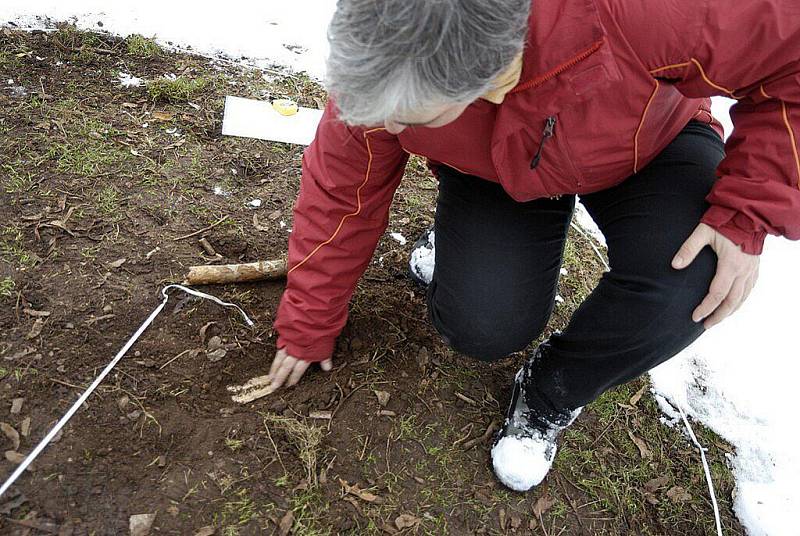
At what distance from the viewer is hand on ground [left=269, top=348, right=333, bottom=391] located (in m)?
1.91

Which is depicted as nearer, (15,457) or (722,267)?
(722,267)

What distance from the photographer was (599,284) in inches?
68.9

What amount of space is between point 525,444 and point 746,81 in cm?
112

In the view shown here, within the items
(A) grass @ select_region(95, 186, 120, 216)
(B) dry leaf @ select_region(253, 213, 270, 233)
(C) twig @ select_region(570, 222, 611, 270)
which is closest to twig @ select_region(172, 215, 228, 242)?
(B) dry leaf @ select_region(253, 213, 270, 233)

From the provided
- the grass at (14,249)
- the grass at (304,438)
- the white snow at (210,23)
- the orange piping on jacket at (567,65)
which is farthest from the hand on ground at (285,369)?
the white snow at (210,23)

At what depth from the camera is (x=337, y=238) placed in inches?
69.4

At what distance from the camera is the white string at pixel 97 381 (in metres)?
1.55

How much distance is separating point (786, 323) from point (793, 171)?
161cm

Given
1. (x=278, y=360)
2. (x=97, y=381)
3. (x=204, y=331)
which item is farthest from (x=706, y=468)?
(x=97, y=381)

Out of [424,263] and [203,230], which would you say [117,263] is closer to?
[203,230]

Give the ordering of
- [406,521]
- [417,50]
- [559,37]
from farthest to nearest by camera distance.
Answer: [406,521] < [559,37] < [417,50]

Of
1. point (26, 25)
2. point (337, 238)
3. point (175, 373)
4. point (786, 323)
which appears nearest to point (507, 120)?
point (337, 238)

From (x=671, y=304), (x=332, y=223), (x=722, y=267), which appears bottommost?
(x=332, y=223)

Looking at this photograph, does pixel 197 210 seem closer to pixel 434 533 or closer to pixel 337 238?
pixel 337 238
